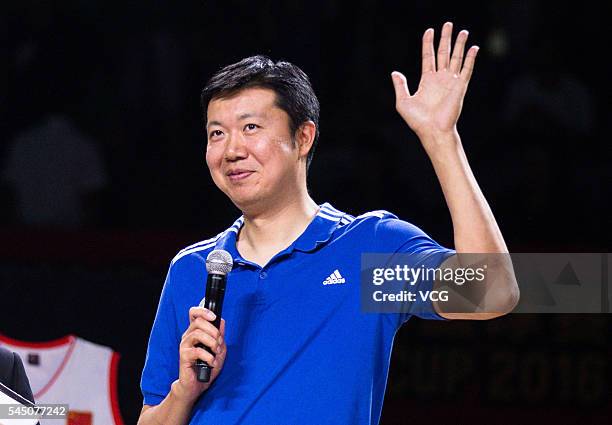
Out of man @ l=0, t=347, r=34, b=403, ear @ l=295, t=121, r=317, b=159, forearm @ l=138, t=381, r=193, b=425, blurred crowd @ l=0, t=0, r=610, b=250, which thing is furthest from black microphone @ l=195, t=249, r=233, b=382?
blurred crowd @ l=0, t=0, r=610, b=250

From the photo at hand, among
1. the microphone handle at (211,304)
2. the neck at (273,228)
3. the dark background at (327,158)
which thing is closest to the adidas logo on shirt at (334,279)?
the neck at (273,228)

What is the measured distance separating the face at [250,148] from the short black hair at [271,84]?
0.01 m

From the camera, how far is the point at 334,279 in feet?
6.74

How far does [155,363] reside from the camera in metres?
2.14

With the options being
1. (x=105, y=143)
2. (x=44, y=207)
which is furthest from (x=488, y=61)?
(x=44, y=207)

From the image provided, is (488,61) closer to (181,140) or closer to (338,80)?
(338,80)

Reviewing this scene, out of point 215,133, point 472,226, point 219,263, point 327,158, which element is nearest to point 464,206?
point 472,226

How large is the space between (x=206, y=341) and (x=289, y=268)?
0.32 metres

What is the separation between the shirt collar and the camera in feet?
6.90

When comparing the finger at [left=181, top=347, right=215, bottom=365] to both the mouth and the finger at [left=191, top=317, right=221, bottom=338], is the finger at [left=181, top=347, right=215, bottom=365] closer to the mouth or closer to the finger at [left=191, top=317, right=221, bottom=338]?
the finger at [left=191, top=317, right=221, bottom=338]

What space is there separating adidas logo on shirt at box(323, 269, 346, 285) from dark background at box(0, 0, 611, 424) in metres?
1.29

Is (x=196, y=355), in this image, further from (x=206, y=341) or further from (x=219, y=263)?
(x=219, y=263)

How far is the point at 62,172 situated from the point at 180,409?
8.47ft

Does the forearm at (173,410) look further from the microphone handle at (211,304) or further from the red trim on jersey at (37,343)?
the red trim on jersey at (37,343)
